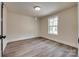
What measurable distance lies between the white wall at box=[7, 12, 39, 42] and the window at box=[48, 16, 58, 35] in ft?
4.50

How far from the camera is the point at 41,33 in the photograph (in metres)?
6.38

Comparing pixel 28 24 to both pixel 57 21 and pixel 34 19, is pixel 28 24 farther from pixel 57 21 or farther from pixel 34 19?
pixel 57 21

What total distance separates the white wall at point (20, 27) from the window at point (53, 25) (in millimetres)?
1372

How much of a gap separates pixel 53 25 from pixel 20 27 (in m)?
2.17

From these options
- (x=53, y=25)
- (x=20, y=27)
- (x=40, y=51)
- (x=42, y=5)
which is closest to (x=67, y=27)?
(x=53, y=25)

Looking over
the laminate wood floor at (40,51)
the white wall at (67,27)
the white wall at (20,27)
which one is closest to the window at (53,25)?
the white wall at (67,27)

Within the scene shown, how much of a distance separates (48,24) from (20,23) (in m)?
1.96

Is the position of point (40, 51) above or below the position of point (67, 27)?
below

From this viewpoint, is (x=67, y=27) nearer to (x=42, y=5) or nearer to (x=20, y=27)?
(x=42, y=5)

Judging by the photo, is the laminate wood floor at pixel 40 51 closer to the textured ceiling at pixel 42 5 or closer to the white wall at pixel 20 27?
the white wall at pixel 20 27

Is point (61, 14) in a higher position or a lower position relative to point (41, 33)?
higher

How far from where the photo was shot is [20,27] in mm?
5020

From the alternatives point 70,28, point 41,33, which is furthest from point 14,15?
point 70,28

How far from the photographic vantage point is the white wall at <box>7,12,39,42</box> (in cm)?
418
